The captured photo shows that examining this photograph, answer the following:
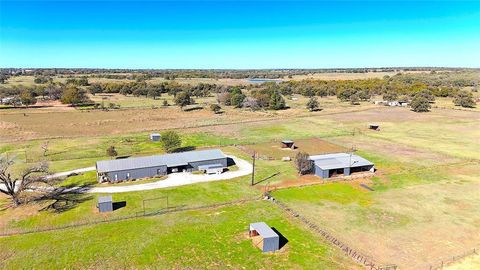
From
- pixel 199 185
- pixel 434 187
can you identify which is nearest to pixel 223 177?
pixel 199 185

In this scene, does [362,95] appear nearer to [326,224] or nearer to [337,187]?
[337,187]

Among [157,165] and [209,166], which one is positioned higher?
[157,165]

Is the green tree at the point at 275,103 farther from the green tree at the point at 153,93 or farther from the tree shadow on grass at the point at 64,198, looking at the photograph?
the tree shadow on grass at the point at 64,198

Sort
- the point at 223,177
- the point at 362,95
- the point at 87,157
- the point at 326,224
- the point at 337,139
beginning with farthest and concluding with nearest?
1. the point at 362,95
2. the point at 337,139
3. the point at 87,157
4. the point at 223,177
5. the point at 326,224

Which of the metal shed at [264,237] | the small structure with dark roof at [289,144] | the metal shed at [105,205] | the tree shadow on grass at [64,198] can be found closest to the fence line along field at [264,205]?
the tree shadow on grass at [64,198]

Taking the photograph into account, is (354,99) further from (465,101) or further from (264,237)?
(264,237)

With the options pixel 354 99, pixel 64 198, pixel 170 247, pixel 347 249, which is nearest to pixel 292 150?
pixel 347 249

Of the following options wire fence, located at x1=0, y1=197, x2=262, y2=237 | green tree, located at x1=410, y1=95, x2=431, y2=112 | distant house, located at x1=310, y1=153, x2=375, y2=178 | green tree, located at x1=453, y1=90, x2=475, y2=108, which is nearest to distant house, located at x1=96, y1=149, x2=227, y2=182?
wire fence, located at x1=0, y1=197, x2=262, y2=237
